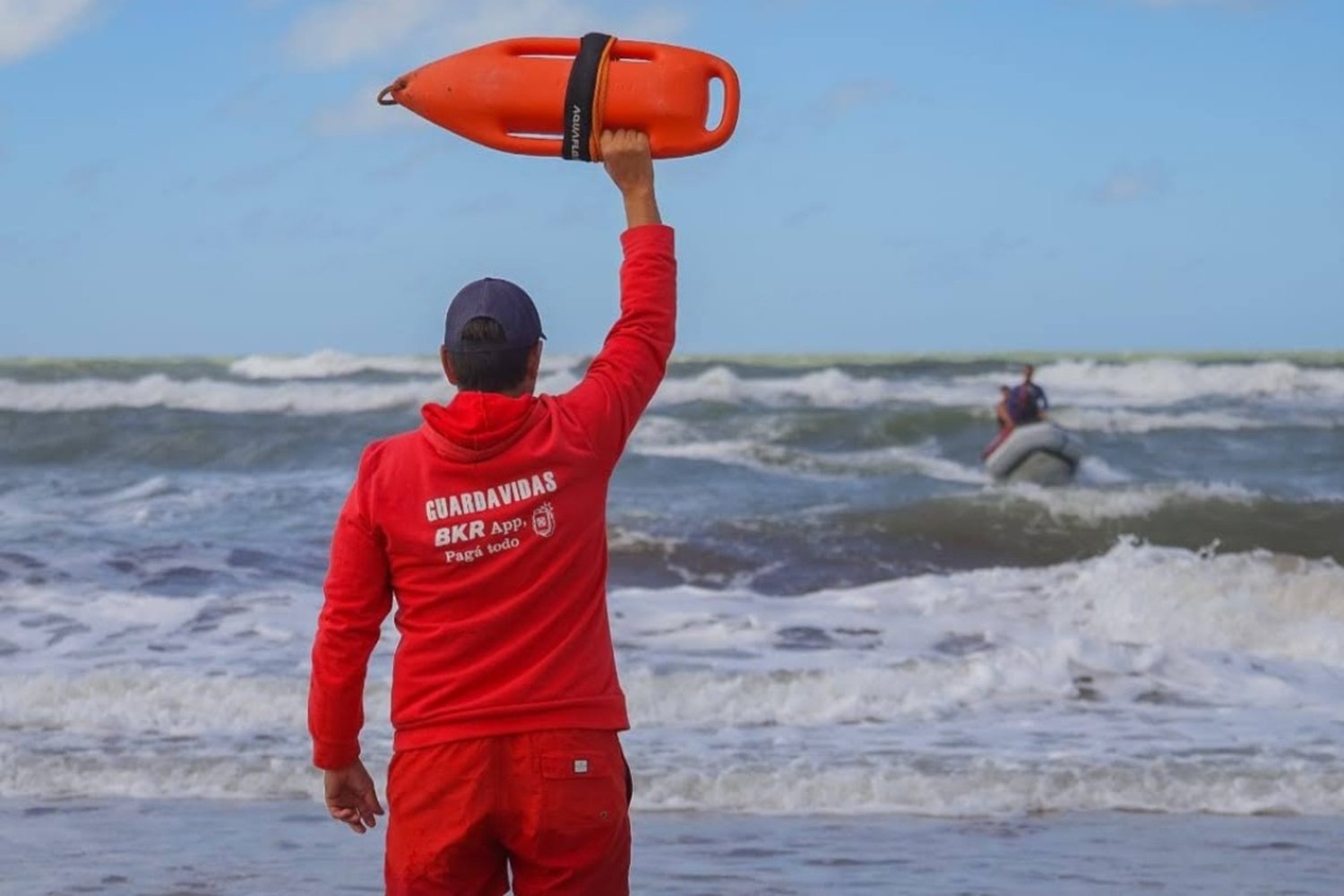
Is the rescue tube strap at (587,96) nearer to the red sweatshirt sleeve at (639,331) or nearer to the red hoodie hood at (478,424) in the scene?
the red sweatshirt sleeve at (639,331)

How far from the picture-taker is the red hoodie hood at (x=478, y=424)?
3.00 m

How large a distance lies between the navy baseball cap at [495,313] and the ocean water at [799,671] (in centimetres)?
297

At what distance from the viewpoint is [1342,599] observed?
12180mm

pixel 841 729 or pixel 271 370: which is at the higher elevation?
pixel 271 370

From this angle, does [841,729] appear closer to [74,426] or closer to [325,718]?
[325,718]

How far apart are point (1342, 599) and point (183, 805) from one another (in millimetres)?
7941

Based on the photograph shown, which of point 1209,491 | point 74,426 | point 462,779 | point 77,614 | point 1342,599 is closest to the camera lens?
point 462,779

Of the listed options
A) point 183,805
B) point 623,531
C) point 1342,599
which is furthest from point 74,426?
point 183,805

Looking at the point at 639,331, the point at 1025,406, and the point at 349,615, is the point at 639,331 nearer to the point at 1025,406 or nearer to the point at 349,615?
the point at 349,615

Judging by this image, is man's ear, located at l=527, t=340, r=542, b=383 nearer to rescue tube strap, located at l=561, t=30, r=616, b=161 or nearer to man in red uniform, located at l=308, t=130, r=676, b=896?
man in red uniform, located at l=308, t=130, r=676, b=896

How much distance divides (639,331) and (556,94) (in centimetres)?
41

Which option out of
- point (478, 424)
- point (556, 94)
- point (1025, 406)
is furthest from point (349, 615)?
point (1025, 406)

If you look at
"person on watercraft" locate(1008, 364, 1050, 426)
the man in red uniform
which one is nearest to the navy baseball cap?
the man in red uniform

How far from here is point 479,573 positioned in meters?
3.05
